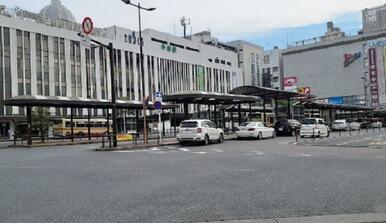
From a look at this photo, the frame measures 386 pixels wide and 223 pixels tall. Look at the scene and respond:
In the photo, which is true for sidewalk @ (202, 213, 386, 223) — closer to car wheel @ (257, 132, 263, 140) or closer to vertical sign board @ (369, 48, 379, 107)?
car wheel @ (257, 132, 263, 140)

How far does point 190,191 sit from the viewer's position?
422 inches

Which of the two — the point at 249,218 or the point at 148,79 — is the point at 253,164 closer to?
the point at 249,218

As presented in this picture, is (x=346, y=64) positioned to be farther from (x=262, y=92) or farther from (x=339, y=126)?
(x=262, y=92)

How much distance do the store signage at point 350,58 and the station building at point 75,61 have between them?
38.5 m

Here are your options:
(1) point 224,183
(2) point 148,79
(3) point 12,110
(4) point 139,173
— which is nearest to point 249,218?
(1) point 224,183

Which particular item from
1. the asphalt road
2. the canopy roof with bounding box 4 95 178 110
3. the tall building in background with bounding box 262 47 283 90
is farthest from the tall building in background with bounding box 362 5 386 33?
the asphalt road

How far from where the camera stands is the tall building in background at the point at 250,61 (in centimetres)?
14300

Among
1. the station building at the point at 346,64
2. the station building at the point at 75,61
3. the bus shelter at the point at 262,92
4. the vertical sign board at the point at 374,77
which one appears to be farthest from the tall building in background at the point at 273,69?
the bus shelter at the point at 262,92

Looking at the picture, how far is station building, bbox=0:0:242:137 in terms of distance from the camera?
69.6 metres

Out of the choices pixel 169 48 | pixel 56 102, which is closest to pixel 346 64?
pixel 169 48

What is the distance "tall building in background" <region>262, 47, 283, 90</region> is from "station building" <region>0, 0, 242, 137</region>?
3879cm

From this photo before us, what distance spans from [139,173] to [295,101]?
50.0 m

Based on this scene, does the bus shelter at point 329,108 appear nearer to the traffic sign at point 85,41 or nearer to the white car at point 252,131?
the white car at point 252,131

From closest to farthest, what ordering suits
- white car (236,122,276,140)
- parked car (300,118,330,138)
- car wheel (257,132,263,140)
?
white car (236,122,276,140)
car wheel (257,132,263,140)
parked car (300,118,330,138)
